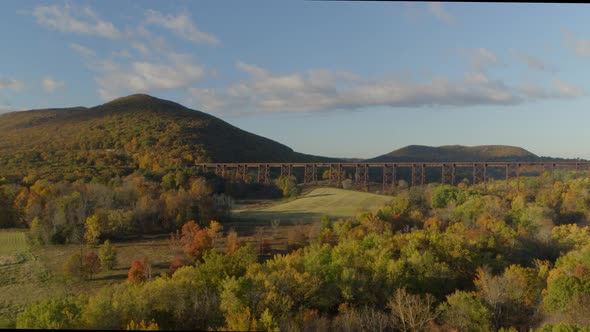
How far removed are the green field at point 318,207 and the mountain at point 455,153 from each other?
65.5 metres

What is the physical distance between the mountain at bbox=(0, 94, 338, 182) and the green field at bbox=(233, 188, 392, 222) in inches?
629

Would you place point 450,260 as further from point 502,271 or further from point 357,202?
point 357,202

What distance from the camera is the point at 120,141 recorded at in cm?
6762

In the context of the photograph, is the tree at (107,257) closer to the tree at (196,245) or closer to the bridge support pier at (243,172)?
the tree at (196,245)

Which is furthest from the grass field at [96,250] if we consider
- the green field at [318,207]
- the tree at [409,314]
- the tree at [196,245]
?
the tree at [409,314]

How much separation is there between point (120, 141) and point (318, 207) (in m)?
40.2

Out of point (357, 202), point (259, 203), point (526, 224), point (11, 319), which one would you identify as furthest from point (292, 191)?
point (11, 319)

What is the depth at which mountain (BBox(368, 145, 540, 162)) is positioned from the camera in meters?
112

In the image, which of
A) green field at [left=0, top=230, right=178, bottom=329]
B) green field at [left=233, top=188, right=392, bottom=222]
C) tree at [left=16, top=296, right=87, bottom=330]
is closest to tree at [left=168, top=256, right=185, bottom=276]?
green field at [left=0, top=230, right=178, bottom=329]

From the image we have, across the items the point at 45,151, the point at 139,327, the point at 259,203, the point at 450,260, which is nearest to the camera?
the point at 139,327

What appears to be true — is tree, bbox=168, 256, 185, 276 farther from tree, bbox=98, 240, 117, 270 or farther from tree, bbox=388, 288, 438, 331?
tree, bbox=388, 288, 438, 331

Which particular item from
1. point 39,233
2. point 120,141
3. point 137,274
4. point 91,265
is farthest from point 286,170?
point 137,274

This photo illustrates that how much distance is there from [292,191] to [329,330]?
38.1 m

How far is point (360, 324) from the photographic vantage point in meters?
14.5
